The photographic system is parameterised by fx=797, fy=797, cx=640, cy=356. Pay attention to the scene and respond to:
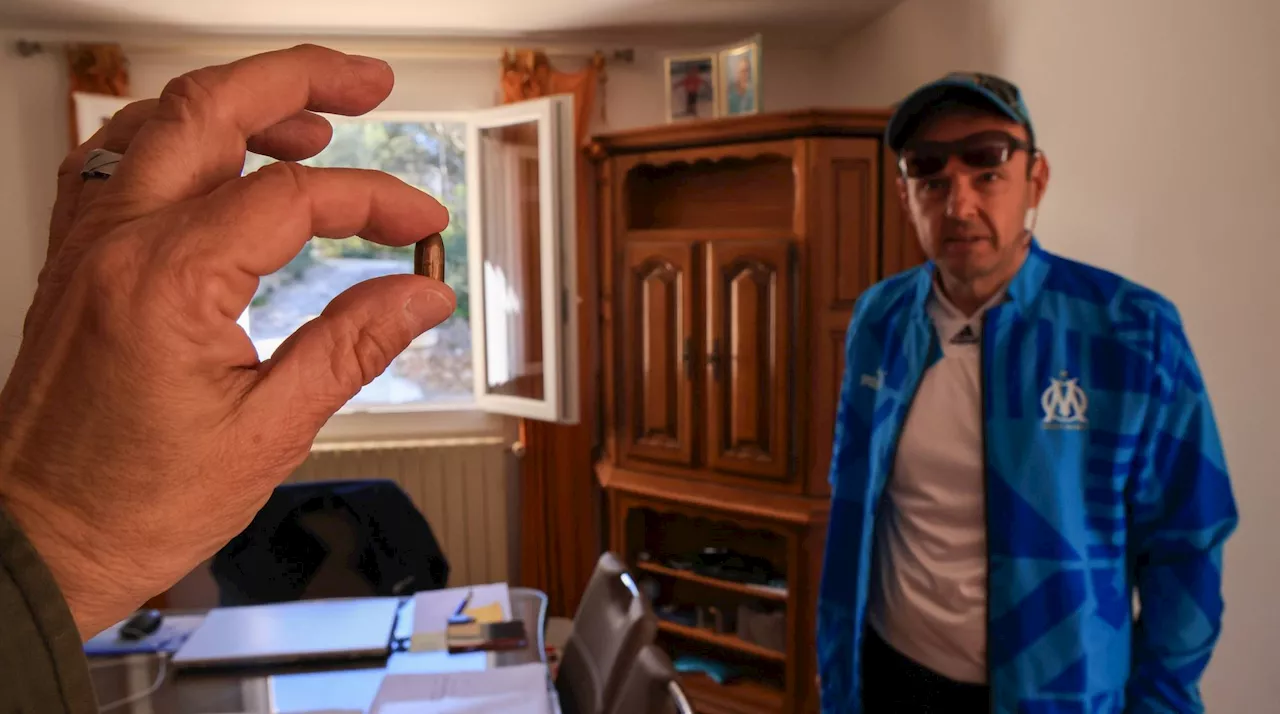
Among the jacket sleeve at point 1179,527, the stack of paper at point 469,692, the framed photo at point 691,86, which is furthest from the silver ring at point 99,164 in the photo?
the framed photo at point 691,86

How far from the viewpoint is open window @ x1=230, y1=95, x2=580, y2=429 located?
294 centimetres

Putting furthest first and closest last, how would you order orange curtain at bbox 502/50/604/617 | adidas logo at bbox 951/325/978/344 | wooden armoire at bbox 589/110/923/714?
orange curtain at bbox 502/50/604/617 → wooden armoire at bbox 589/110/923/714 → adidas logo at bbox 951/325/978/344

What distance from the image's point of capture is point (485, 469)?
130 inches

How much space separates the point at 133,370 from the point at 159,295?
0.03 metres

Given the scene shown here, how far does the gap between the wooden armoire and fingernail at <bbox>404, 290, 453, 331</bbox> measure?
85.0 inches

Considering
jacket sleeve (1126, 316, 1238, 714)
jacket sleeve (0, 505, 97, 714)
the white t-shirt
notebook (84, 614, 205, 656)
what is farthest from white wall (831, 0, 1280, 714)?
notebook (84, 614, 205, 656)

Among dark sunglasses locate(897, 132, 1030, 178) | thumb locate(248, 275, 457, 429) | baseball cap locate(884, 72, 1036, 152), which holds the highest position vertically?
baseball cap locate(884, 72, 1036, 152)

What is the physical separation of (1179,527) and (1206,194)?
2.41 feet

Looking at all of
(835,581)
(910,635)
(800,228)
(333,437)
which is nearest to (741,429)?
(800,228)

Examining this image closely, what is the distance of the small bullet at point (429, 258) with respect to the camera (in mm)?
396

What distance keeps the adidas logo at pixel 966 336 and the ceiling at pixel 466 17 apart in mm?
1849

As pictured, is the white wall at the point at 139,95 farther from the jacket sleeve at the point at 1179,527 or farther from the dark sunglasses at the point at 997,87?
the jacket sleeve at the point at 1179,527

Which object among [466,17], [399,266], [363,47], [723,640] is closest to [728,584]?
[723,640]

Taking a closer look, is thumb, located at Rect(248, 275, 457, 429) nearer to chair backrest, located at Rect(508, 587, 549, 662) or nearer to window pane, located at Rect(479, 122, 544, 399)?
chair backrest, located at Rect(508, 587, 549, 662)
